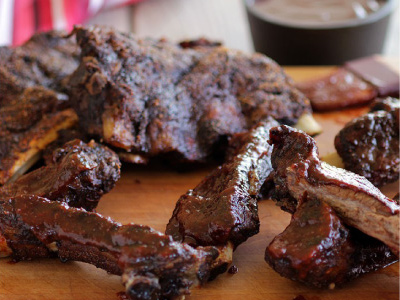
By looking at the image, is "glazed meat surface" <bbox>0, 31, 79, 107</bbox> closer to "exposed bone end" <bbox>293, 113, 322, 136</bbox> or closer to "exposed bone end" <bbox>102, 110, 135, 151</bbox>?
"exposed bone end" <bbox>102, 110, 135, 151</bbox>

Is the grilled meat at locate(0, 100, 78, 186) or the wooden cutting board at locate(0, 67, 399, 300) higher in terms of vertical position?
the grilled meat at locate(0, 100, 78, 186)

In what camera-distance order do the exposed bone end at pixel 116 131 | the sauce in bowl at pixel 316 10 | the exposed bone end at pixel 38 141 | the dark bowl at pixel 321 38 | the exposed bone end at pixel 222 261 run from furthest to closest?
the sauce in bowl at pixel 316 10 < the dark bowl at pixel 321 38 < the exposed bone end at pixel 38 141 < the exposed bone end at pixel 116 131 < the exposed bone end at pixel 222 261

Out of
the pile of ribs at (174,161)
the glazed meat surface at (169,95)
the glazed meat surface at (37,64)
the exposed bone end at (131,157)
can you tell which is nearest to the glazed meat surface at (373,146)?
the pile of ribs at (174,161)

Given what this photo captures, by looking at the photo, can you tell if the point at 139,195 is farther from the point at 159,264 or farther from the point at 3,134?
the point at 159,264

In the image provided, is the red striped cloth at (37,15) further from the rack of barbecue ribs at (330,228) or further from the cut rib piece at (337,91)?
the rack of barbecue ribs at (330,228)

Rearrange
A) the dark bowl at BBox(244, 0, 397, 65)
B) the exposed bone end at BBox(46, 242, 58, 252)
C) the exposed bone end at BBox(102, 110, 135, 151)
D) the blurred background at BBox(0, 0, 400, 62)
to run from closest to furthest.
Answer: the exposed bone end at BBox(46, 242, 58, 252), the exposed bone end at BBox(102, 110, 135, 151), the dark bowl at BBox(244, 0, 397, 65), the blurred background at BBox(0, 0, 400, 62)

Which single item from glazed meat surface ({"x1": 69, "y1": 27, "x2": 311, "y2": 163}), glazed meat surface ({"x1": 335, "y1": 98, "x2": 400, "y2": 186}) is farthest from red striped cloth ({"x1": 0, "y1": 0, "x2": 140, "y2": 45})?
glazed meat surface ({"x1": 335, "y1": 98, "x2": 400, "y2": 186})

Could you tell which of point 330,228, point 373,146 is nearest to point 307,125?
point 373,146

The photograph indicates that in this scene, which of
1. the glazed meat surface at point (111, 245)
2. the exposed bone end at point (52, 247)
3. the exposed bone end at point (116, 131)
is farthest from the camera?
the exposed bone end at point (116, 131)
